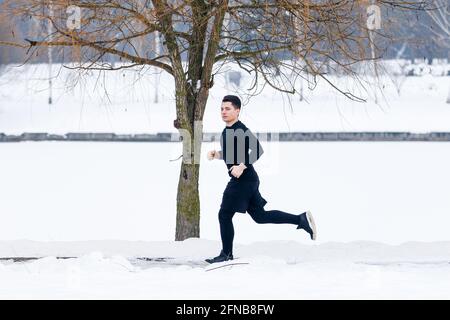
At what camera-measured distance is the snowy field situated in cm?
725

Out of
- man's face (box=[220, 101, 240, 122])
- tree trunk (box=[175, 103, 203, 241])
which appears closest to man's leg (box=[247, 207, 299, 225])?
man's face (box=[220, 101, 240, 122])

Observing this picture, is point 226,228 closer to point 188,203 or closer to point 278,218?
point 278,218

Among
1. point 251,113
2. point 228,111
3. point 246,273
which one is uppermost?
point 251,113

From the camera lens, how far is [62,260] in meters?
7.82

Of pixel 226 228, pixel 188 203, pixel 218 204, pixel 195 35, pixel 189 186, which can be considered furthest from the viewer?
pixel 218 204

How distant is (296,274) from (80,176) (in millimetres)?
17471

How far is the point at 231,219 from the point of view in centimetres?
792

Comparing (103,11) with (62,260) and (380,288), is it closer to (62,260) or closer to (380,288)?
(62,260)

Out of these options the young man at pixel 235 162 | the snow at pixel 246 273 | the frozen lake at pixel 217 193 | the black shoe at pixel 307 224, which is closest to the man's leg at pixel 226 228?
the young man at pixel 235 162

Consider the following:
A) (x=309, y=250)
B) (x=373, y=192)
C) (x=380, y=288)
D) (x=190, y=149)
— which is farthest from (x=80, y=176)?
(x=380, y=288)

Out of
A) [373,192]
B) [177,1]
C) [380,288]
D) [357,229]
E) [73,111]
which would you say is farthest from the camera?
[73,111]

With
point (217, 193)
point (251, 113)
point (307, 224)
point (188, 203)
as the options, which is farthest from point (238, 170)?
point (251, 113)

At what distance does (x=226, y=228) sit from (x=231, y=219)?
0.34 feet

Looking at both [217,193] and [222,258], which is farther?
[217,193]
